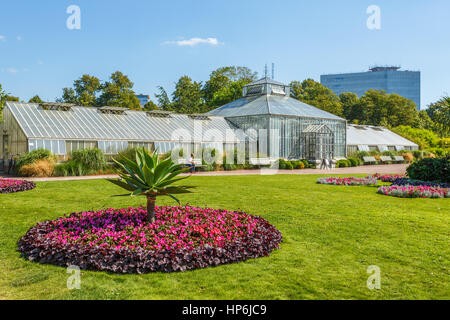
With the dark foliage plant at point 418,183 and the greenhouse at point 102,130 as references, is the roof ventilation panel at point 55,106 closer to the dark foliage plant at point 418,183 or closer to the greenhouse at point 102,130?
the greenhouse at point 102,130

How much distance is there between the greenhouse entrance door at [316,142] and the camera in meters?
35.3

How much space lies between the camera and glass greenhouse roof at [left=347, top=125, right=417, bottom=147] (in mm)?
43575

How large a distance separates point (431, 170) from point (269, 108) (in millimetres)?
19360

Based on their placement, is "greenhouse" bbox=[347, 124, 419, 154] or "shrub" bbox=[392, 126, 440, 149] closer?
"greenhouse" bbox=[347, 124, 419, 154]

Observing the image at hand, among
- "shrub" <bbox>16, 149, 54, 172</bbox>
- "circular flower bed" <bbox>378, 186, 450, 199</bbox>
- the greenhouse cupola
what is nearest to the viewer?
"circular flower bed" <bbox>378, 186, 450, 199</bbox>

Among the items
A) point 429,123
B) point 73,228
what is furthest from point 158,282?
point 429,123

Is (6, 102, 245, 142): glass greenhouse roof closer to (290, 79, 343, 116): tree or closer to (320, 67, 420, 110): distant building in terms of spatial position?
(290, 79, 343, 116): tree

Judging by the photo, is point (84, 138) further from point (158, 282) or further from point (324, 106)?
point (324, 106)

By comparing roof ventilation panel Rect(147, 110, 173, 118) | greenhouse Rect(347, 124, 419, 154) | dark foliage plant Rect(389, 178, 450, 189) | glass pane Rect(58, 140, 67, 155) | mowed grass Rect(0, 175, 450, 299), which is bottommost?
mowed grass Rect(0, 175, 450, 299)

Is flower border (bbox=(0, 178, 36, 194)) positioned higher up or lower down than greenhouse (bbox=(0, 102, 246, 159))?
lower down

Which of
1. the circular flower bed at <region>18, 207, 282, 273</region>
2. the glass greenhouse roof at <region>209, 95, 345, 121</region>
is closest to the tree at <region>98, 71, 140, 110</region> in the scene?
the glass greenhouse roof at <region>209, 95, 345, 121</region>

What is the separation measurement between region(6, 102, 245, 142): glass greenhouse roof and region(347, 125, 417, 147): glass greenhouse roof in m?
16.3

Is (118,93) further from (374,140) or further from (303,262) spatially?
(303,262)

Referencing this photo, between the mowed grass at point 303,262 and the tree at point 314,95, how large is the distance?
4831 cm
